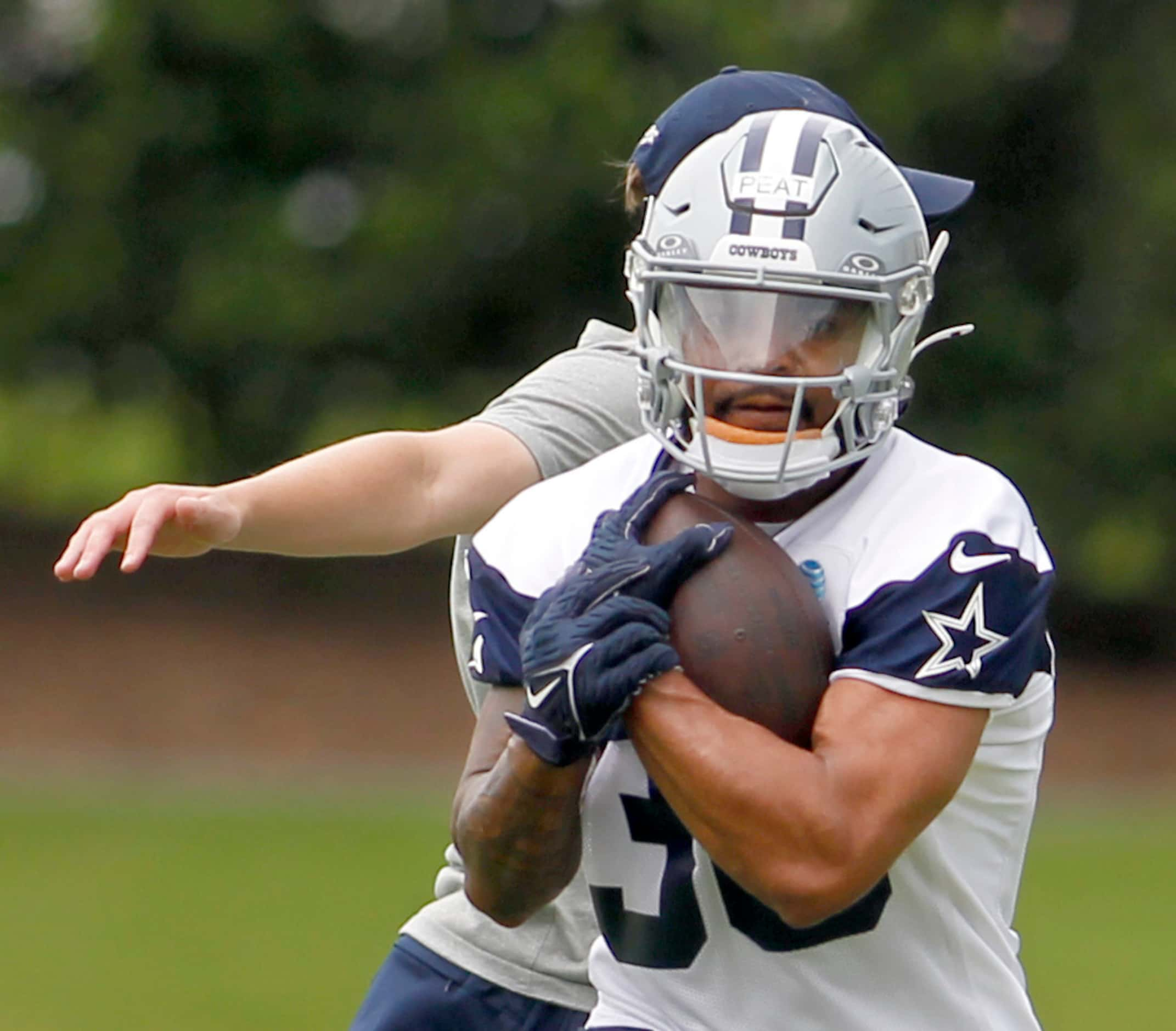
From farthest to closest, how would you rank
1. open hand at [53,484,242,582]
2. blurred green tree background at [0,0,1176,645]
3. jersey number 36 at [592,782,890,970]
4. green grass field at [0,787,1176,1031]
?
blurred green tree background at [0,0,1176,645], green grass field at [0,787,1176,1031], open hand at [53,484,242,582], jersey number 36 at [592,782,890,970]

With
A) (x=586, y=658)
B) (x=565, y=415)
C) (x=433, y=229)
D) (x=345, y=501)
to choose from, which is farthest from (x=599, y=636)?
(x=433, y=229)

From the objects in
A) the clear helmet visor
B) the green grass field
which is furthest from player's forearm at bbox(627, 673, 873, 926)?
the green grass field

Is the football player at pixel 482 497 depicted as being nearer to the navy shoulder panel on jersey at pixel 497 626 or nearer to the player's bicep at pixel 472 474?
the player's bicep at pixel 472 474

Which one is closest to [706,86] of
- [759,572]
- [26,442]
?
[759,572]

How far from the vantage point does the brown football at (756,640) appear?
252 centimetres

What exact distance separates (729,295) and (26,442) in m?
14.8

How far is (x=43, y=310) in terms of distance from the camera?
15.0 meters

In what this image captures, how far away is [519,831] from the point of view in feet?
8.61

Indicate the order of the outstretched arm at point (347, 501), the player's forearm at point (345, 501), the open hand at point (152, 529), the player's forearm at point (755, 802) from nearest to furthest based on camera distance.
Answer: the player's forearm at point (755, 802) → the open hand at point (152, 529) → the outstretched arm at point (347, 501) → the player's forearm at point (345, 501)

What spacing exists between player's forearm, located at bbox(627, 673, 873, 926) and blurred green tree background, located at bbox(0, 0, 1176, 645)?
1189 cm

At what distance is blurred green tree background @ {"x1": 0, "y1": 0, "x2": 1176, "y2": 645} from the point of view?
47.5 feet

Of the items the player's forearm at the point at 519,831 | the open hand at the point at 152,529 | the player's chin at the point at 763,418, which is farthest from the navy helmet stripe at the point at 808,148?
the open hand at the point at 152,529

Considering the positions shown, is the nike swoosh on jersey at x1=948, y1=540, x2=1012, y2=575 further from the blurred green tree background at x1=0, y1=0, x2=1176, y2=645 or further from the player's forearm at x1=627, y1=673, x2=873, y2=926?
the blurred green tree background at x1=0, y1=0, x2=1176, y2=645

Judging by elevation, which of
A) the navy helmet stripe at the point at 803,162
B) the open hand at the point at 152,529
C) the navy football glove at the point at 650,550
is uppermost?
the navy helmet stripe at the point at 803,162
